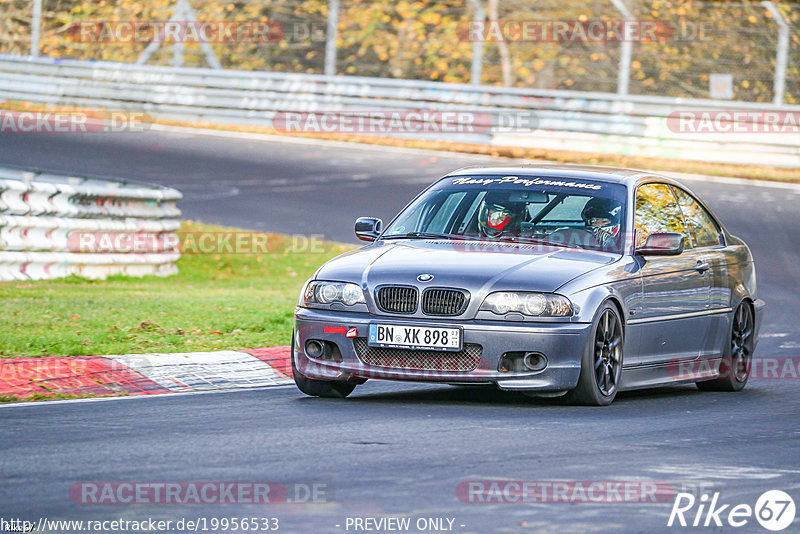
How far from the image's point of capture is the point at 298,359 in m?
9.05

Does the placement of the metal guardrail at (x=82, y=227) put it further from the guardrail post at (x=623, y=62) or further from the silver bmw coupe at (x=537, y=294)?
the guardrail post at (x=623, y=62)

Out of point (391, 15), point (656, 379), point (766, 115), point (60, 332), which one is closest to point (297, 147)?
point (391, 15)

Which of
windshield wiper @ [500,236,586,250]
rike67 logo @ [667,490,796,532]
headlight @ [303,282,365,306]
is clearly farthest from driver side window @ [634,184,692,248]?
rike67 logo @ [667,490,796,532]

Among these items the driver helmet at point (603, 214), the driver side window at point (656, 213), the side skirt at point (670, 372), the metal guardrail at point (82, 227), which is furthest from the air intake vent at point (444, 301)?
the metal guardrail at point (82, 227)

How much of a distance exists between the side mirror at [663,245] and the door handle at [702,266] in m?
0.67

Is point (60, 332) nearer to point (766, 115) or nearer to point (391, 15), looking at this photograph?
point (766, 115)

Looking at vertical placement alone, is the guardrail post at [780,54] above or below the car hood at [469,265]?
above

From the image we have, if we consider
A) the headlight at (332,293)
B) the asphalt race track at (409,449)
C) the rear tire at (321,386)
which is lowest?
the rear tire at (321,386)

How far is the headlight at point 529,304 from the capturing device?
8.50 meters

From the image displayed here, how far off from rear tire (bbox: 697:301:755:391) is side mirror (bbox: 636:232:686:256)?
135 centimetres

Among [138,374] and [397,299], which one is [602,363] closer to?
[397,299]

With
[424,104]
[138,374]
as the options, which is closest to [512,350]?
[138,374]

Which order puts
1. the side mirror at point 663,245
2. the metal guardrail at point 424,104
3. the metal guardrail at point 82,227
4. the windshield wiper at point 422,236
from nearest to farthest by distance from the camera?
the side mirror at point 663,245, the windshield wiper at point 422,236, the metal guardrail at point 82,227, the metal guardrail at point 424,104

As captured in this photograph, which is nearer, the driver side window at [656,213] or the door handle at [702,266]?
the driver side window at [656,213]
